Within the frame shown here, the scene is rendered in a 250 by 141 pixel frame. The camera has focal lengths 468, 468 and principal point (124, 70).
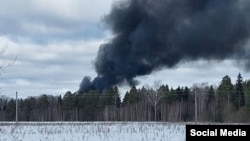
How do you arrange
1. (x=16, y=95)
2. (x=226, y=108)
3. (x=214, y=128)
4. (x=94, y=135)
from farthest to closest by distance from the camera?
1. (x=226, y=108)
2. (x=16, y=95)
3. (x=94, y=135)
4. (x=214, y=128)

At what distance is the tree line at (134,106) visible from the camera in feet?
109

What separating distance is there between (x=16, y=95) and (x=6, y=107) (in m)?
3.88

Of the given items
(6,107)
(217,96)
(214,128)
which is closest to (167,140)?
(214,128)

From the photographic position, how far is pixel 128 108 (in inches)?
1539

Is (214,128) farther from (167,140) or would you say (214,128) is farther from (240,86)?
(240,86)

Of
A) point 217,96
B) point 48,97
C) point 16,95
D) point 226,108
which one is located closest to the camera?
point 16,95

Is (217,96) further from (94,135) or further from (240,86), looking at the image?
(94,135)

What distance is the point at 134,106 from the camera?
39.4 m

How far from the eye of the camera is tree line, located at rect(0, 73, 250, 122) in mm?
33188

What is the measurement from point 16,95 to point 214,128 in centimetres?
2120

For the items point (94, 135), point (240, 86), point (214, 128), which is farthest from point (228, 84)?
point (214, 128)

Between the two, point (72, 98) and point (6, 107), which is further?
point (72, 98)

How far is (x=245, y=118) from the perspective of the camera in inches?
1126

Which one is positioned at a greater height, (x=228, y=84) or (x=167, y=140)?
(x=228, y=84)
